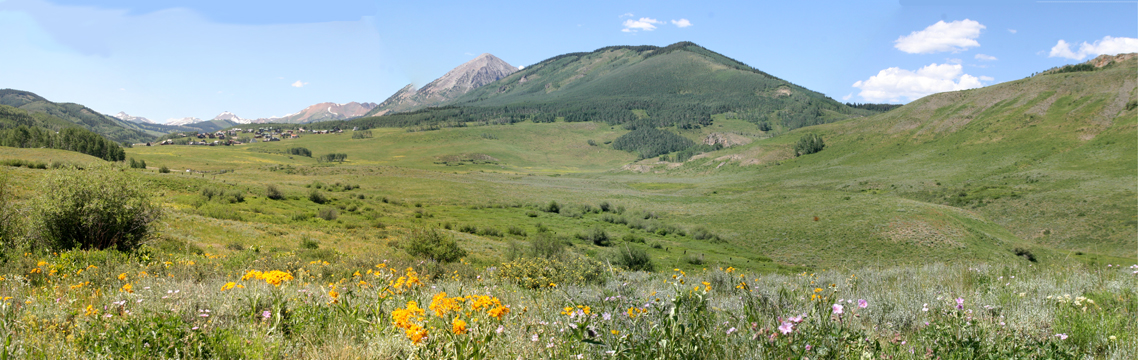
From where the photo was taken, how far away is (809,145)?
8356cm

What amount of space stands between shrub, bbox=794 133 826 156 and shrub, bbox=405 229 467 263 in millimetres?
80071

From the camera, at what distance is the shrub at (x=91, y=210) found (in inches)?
406

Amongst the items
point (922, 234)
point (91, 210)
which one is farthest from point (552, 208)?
point (91, 210)

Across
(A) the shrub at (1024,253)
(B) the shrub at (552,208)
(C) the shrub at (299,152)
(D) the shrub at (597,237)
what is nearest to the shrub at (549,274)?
(D) the shrub at (597,237)

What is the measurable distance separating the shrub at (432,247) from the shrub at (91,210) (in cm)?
718

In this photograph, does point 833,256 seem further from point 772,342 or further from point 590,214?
point 772,342

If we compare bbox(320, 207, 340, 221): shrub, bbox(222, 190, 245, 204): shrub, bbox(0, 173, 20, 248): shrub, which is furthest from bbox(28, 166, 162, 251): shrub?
bbox(222, 190, 245, 204): shrub

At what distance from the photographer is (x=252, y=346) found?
3.18 m

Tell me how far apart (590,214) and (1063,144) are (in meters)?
51.2

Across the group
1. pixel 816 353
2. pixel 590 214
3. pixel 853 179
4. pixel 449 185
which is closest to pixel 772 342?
pixel 816 353

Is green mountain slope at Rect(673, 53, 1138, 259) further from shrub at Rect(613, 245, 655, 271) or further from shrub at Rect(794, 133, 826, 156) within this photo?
shrub at Rect(613, 245, 655, 271)

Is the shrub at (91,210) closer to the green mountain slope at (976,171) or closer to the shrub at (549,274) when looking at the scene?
the shrub at (549,274)

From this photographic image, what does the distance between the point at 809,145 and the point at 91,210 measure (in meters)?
90.8

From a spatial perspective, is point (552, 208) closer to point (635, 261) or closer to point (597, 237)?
point (597, 237)
